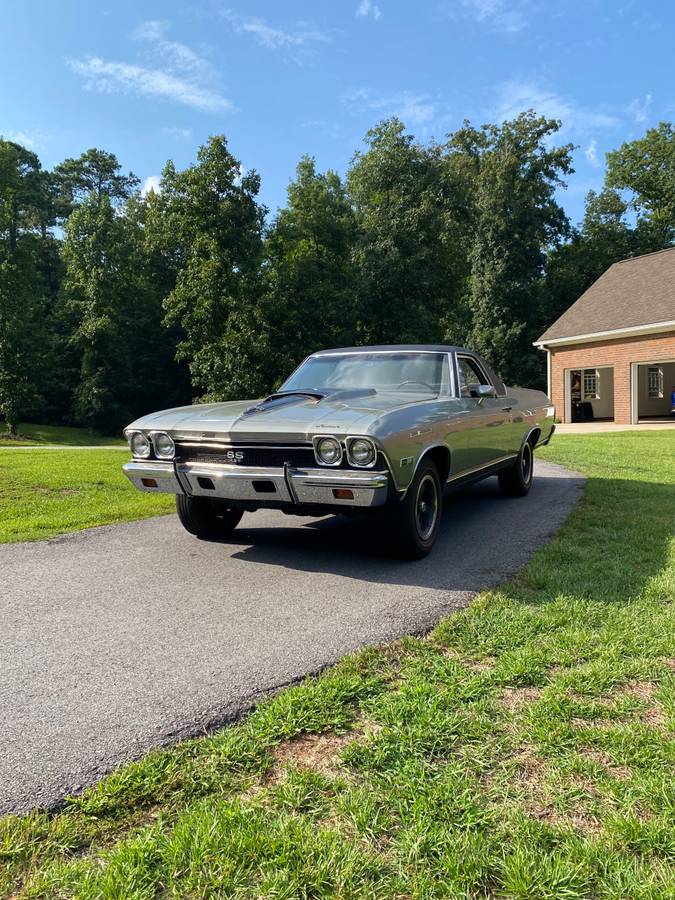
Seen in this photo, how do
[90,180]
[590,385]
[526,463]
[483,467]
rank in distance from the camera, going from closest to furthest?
1. [483,467]
2. [526,463]
3. [590,385]
4. [90,180]

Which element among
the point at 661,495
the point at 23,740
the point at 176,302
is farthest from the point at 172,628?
the point at 176,302

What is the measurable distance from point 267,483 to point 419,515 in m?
1.26

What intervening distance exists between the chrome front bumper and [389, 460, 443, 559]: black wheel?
0.41 meters

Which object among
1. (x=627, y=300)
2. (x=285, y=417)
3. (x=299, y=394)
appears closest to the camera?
(x=285, y=417)

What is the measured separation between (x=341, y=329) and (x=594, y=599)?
30720 mm

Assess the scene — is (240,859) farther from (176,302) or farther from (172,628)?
(176,302)

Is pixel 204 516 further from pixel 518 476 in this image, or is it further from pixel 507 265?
pixel 507 265

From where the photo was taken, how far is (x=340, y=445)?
14.1 feet

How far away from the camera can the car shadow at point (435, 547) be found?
4.54 meters

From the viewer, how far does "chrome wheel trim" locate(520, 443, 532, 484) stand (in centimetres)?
777

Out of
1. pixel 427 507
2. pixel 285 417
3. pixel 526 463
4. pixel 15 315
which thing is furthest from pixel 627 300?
pixel 15 315

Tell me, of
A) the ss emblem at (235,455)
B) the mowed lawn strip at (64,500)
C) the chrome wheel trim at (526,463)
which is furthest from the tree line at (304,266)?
the ss emblem at (235,455)

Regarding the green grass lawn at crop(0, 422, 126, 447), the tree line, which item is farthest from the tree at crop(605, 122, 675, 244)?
the green grass lawn at crop(0, 422, 126, 447)

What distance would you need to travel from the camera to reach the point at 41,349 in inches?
1473
